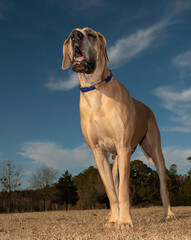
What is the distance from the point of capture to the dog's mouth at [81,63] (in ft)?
14.9

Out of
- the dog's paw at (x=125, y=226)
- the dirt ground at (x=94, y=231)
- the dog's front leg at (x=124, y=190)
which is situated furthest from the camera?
the dog's front leg at (x=124, y=190)

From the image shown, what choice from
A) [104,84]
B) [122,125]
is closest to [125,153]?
[122,125]

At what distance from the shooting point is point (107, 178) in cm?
514

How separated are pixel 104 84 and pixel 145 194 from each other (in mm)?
37733

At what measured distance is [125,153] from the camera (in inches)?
188

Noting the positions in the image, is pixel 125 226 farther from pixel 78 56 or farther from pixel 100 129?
pixel 78 56

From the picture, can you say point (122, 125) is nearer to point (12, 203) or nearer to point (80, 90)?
point (80, 90)

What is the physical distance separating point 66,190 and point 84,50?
32217mm

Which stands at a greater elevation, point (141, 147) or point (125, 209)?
point (141, 147)

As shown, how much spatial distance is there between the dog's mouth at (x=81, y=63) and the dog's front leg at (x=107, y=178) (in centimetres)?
150

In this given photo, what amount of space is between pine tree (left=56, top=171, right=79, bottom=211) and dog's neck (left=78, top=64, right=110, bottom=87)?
1237 inches

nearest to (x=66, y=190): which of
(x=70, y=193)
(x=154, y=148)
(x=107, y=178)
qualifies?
(x=70, y=193)

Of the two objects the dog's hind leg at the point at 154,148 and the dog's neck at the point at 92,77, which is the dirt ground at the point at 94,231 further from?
the dog's neck at the point at 92,77

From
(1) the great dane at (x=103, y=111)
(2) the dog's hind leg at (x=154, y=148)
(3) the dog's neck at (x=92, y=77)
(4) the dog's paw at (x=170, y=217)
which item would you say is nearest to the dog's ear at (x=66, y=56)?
(1) the great dane at (x=103, y=111)
